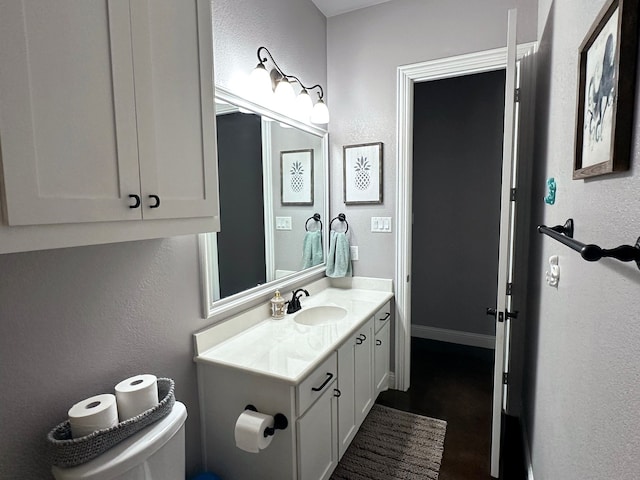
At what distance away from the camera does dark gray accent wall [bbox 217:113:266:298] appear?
1680 millimetres

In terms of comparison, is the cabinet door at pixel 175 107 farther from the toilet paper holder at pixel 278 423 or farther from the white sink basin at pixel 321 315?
the white sink basin at pixel 321 315

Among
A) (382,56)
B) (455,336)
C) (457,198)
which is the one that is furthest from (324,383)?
(457,198)

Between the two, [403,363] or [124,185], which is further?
[403,363]

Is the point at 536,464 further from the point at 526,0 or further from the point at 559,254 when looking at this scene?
the point at 526,0

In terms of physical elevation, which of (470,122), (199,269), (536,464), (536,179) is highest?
(470,122)

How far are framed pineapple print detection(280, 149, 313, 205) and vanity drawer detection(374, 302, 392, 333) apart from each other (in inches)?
36.3

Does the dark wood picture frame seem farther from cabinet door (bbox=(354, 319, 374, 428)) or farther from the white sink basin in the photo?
the white sink basin

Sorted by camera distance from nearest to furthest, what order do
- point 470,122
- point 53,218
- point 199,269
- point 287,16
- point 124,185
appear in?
point 53,218 < point 124,185 < point 199,269 < point 287,16 < point 470,122

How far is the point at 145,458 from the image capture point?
3.32ft

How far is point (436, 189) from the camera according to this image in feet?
11.3

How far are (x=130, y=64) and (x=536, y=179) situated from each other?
6.87 feet

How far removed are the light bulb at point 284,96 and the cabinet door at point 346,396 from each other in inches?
56.7

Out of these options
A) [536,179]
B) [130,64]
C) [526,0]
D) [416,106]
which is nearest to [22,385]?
[130,64]

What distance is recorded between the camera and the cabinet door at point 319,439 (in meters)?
1.41
